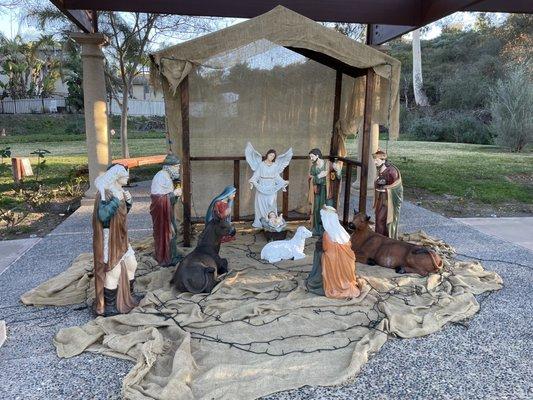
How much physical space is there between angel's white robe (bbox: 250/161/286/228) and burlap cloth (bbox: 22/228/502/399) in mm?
1307

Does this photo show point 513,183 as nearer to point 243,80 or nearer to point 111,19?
point 243,80

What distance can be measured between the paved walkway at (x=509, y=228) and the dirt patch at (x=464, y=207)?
0.48 meters

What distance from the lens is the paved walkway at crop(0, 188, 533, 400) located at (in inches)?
125

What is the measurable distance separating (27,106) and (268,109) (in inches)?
1181

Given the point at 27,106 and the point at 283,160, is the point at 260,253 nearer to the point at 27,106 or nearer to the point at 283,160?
the point at 283,160

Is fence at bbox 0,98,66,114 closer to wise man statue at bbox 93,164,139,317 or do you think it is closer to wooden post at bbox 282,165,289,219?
wooden post at bbox 282,165,289,219

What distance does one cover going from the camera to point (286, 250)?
5781mm

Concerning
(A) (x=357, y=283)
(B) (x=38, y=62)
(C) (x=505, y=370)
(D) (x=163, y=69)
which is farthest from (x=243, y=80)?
(B) (x=38, y=62)

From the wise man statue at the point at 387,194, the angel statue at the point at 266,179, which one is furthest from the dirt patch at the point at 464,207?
the angel statue at the point at 266,179

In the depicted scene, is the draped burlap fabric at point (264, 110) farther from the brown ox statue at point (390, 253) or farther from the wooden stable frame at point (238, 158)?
the brown ox statue at point (390, 253)

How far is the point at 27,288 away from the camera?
492 cm

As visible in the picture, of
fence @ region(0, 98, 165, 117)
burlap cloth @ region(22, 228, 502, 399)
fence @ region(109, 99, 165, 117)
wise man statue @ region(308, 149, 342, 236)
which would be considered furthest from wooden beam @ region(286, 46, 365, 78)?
fence @ region(109, 99, 165, 117)

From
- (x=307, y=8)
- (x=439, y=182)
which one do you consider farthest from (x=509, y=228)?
(x=307, y=8)

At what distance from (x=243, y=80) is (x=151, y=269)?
3498mm
